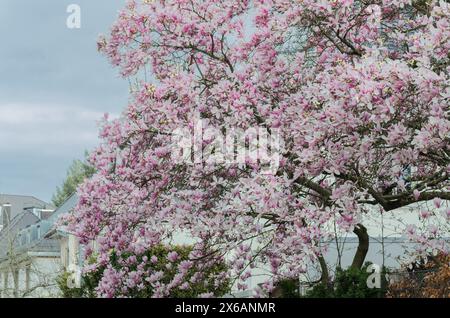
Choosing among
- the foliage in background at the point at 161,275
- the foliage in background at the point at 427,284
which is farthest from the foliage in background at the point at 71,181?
the foliage in background at the point at 427,284

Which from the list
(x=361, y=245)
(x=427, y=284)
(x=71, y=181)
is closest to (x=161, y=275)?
(x=361, y=245)

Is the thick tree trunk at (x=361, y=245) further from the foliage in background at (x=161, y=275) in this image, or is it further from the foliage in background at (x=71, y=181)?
the foliage in background at (x=71, y=181)

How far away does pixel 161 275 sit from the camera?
8891mm

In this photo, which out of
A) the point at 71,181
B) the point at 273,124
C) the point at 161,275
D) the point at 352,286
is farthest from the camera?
the point at 71,181

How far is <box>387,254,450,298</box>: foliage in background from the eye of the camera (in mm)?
9016

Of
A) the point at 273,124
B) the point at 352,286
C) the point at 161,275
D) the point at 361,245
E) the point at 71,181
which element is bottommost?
the point at 352,286

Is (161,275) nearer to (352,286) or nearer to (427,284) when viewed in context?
(352,286)

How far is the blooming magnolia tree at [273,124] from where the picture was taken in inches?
256

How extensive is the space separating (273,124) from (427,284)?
12.7 feet

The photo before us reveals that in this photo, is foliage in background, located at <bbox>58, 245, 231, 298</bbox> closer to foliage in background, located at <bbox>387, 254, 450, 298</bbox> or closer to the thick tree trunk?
the thick tree trunk

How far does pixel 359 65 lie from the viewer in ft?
20.7

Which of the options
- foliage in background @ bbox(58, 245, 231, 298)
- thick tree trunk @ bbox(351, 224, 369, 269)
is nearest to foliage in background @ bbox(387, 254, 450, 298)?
thick tree trunk @ bbox(351, 224, 369, 269)
